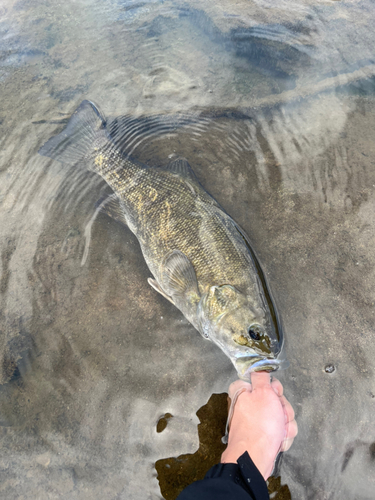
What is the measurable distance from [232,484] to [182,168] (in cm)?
289

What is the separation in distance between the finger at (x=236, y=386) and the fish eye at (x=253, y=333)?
1.44 ft

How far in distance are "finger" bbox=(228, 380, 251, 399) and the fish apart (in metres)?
0.10

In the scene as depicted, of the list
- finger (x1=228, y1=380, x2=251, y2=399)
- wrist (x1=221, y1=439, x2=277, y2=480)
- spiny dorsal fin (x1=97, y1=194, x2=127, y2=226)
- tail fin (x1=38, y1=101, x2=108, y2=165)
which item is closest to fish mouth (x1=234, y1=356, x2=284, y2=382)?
finger (x1=228, y1=380, x2=251, y2=399)

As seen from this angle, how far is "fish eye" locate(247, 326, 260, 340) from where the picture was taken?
2.37m

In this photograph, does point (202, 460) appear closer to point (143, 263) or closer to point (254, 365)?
point (254, 365)

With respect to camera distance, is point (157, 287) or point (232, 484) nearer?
point (232, 484)

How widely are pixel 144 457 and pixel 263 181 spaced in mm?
3013

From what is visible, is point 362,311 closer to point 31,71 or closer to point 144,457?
point 144,457

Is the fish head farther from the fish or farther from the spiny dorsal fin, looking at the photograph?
the spiny dorsal fin

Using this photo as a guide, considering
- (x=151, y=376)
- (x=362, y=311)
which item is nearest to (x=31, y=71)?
(x=151, y=376)

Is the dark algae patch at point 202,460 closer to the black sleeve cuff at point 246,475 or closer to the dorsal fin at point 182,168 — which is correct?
the black sleeve cuff at point 246,475

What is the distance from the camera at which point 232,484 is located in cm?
192

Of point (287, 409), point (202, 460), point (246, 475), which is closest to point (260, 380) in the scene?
point (287, 409)

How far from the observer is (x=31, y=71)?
4898mm
